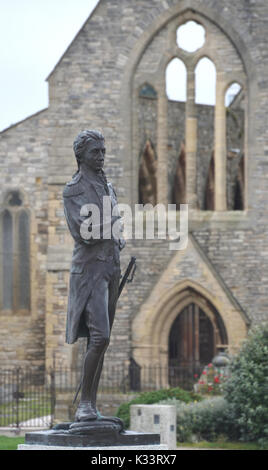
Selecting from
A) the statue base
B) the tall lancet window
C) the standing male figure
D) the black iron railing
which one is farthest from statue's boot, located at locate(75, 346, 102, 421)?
the tall lancet window

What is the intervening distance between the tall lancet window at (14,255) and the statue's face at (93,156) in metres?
21.0

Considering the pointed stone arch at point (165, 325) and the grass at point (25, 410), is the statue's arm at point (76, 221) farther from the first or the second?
the pointed stone arch at point (165, 325)

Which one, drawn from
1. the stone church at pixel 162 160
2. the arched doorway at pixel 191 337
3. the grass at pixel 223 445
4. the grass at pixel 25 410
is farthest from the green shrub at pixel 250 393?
the arched doorway at pixel 191 337

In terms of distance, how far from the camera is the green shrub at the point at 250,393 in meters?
20.5

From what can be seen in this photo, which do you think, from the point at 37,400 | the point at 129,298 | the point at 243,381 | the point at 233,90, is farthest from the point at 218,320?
the point at 233,90

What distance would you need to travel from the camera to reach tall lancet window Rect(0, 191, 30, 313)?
31.2m

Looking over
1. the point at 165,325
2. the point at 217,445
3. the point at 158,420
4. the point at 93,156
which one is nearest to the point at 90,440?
the point at 93,156

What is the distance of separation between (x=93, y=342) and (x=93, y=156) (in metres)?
1.71

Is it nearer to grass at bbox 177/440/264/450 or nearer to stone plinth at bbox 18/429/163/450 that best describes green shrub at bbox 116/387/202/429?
grass at bbox 177/440/264/450

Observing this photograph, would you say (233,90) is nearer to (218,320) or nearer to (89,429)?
(218,320)

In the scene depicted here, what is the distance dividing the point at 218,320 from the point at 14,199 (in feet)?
24.1

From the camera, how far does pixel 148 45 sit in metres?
28.0

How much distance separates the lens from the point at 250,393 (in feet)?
67.7

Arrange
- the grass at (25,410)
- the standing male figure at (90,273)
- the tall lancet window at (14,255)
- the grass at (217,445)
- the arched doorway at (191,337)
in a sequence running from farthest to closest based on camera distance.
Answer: the arched doorway at (191,337) → the tall lancet window at (14,255) → the grass at (25,410) → the grass at (217,445) → the standing male figure at (90,273)
